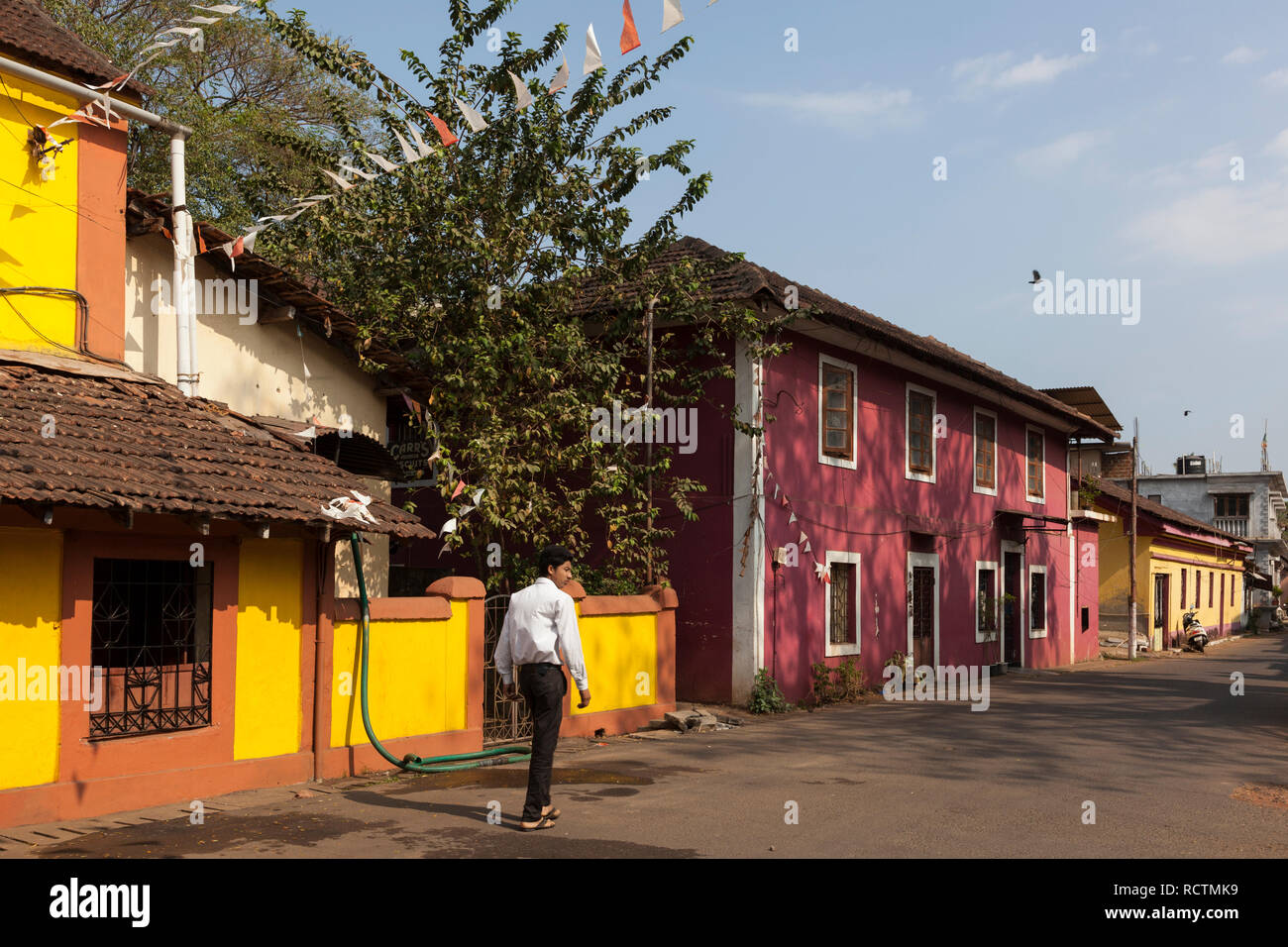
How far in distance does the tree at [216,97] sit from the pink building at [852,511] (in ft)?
27.5

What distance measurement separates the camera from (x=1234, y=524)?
57875mm

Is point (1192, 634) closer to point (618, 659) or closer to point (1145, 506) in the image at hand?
point (1145, 506)

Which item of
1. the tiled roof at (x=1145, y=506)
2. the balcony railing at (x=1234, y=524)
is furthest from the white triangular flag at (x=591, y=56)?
the balcony railing at (x=1234, y=524)

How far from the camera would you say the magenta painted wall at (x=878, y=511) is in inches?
647

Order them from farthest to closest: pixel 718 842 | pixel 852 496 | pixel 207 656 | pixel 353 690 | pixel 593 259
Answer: pixel 852 496, pixel 593 259, pixel 353 690, pixel 207 656, pixel 718 842

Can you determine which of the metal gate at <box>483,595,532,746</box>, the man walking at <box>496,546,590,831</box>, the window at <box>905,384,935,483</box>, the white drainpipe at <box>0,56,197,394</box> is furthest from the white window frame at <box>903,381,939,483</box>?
Answer: the man walking at <box>496,546,590,831</box>

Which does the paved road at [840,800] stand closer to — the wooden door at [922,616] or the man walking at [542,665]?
the man walking at [542,665]

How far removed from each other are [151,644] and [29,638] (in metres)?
1.11

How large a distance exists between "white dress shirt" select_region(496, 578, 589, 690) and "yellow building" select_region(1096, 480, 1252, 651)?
27198 millimetres

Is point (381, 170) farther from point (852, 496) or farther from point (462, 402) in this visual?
point (852, 496)

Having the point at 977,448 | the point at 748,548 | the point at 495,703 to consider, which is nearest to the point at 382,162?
the point at 495,703

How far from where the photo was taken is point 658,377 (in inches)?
605
